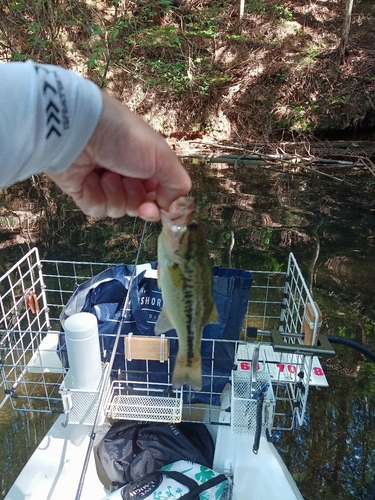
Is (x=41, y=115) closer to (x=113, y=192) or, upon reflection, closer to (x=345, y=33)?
(x=113, y=192)

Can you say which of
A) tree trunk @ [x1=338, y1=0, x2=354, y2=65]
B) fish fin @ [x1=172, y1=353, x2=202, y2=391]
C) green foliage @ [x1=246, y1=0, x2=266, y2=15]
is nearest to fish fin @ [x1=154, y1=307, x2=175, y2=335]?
fish fin @ [x1=172, y1=353, x2=202, y2=391]

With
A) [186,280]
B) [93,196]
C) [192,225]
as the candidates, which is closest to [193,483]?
[186,280]

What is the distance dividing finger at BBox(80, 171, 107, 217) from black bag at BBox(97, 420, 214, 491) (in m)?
1.47

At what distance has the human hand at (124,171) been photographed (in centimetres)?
93

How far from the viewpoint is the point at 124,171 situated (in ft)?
3.35

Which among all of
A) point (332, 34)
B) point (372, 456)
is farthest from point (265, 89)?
point (372, 456)

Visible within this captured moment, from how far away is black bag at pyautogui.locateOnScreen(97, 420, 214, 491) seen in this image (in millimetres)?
2109

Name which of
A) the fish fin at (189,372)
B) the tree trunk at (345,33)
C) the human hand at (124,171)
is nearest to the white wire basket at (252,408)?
the fish fin at (189,372)

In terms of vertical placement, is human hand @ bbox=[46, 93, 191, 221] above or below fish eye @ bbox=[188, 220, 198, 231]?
above

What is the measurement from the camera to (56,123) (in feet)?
2.73

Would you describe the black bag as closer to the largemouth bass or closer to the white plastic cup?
the white plastic cup

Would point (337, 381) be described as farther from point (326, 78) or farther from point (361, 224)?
point (326, 78)

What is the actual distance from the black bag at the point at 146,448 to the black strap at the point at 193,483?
0.17 m

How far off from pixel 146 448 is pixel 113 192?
5.31 feet
